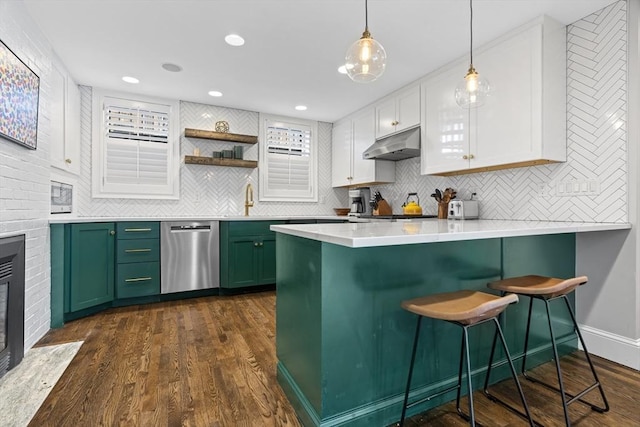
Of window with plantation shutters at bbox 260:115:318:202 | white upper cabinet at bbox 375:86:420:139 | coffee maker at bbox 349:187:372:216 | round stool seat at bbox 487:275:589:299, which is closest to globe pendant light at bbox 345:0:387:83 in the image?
round stool seat at bbox 487:275:589:299

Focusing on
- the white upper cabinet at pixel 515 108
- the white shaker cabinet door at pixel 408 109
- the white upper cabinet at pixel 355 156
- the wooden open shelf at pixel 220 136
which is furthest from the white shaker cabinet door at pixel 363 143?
the wooden open shelf at pixel 220 136

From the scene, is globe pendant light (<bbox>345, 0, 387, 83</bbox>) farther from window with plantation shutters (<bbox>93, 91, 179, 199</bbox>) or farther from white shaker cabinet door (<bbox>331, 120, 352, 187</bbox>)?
window with plantation shutters (<bbox>93, 91, 179, 199</bbox>)

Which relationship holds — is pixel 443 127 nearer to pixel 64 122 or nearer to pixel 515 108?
pixel 515 108

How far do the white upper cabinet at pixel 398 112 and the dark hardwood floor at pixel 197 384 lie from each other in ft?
8.24

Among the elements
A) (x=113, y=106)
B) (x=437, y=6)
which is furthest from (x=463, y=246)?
(x=113, y=106)

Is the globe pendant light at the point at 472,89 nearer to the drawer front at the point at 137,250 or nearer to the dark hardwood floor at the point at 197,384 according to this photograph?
the dark hardwood floor at the point at 197,384

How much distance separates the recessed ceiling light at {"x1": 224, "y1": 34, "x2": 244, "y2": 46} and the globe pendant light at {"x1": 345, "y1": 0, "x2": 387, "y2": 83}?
143 centimetres

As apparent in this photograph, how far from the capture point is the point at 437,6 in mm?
2287

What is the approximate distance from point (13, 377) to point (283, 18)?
2.95 m

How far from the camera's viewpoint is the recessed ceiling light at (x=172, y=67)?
3.20 meters

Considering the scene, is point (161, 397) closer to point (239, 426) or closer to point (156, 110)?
point (239, 426)

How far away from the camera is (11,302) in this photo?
6.87ft

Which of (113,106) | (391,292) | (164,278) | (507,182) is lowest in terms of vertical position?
(164,278)

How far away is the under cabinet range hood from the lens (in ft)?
11.2
